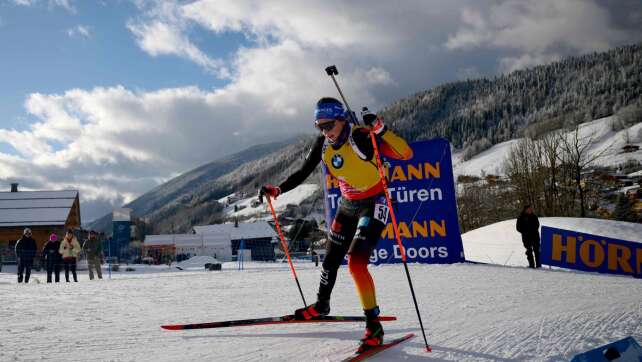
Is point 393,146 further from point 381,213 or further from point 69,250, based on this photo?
point 69,250

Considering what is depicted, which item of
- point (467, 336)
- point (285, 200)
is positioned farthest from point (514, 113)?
point (467, 336)

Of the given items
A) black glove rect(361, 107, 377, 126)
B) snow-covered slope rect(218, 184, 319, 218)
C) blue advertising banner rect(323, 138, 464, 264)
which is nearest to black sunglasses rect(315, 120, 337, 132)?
black glove rect(361, 107, 377, 126)

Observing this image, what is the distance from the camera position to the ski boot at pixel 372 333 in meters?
3.53

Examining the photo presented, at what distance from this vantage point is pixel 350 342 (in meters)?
3.83

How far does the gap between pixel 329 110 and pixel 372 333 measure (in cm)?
198

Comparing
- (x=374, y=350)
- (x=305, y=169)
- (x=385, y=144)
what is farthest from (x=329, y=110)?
(x=374, y=350)

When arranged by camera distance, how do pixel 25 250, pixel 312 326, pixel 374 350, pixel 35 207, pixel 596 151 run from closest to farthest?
1. pixel 374 350
2. pixel 312 326
3. pixel 25 250
4. pixel 35 207
5. pixel 596 151

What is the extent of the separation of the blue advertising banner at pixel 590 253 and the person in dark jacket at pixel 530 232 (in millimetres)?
790

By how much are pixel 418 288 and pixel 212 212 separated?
15059 cm

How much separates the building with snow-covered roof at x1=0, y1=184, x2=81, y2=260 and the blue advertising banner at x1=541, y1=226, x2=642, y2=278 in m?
35.3

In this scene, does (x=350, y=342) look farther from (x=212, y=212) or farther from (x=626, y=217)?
(x=212, y=212)

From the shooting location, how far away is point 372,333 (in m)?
3.66

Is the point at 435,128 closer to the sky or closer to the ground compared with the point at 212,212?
closer to the sky

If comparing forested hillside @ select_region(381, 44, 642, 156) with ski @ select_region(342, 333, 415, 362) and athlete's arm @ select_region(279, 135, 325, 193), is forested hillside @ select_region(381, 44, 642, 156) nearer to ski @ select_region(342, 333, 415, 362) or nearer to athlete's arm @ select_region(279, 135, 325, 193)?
athlete's arm @ select_region(279, 135, 325, 193)
